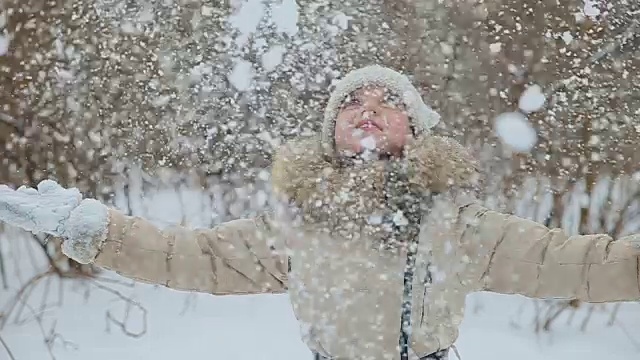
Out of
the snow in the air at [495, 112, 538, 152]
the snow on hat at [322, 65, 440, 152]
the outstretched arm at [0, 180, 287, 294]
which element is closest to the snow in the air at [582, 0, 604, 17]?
the snow in the air at [495, 112, 538, 152]

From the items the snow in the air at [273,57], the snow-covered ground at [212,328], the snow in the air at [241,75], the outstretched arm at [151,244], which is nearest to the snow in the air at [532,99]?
the snow-covered ground at [212,328]

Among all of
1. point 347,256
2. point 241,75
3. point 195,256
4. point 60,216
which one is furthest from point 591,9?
point 60,216

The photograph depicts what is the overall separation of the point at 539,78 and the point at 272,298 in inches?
48.5

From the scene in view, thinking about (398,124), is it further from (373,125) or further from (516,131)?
(516,131)

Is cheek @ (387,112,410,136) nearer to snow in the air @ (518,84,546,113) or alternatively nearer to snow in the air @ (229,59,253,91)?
snow in the air @ (518,84,546,113)

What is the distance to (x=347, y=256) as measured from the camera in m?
1.09

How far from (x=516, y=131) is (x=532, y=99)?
0.12 metres

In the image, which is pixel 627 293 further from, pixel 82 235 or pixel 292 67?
pixel 292 67

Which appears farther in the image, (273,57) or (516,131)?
(273,57)

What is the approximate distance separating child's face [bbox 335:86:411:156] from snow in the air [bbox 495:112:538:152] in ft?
5.38

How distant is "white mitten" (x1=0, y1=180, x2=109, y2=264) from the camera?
1042mm

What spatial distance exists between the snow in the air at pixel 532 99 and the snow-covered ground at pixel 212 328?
0.68 m

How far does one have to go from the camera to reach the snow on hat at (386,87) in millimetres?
1169

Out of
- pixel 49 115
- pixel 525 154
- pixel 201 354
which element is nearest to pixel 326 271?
pixel 201 354
